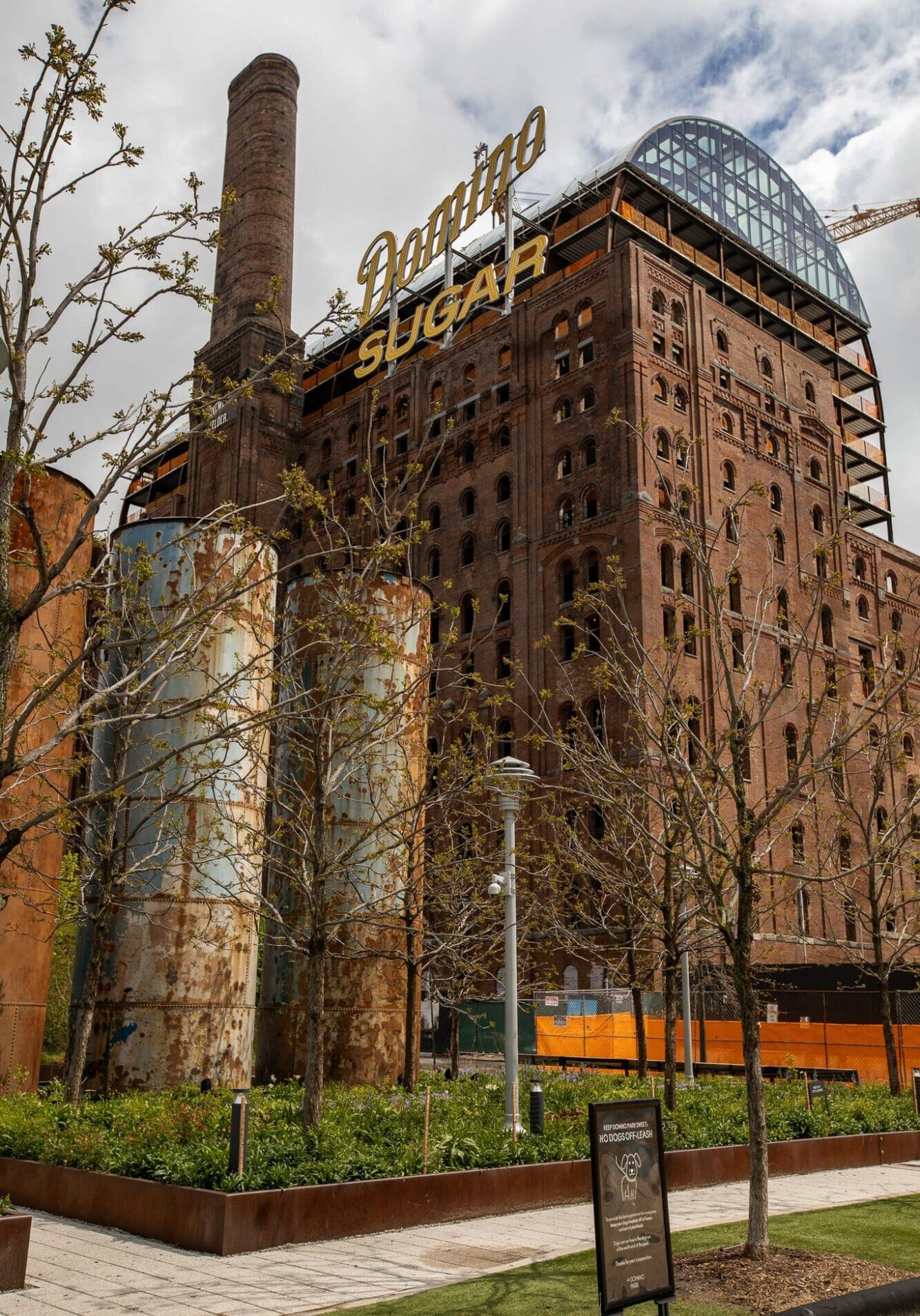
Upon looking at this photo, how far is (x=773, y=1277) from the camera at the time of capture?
9.31m

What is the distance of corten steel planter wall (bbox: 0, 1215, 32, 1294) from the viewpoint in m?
8.82

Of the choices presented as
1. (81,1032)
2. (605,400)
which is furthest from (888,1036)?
(605,400)

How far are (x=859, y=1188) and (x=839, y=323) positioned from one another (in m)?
56.4

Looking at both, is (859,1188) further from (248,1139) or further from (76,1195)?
(76,1195)

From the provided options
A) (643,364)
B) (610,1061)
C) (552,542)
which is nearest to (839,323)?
(643,364)

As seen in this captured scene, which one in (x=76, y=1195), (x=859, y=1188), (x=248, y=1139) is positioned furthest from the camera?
(x=859, y=1188)

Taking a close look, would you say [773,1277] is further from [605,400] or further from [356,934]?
[605,400]

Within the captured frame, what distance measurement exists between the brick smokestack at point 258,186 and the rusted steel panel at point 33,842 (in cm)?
4334

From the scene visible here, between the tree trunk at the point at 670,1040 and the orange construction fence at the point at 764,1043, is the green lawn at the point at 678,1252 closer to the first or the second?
the tree trunk at the point at 670,1040

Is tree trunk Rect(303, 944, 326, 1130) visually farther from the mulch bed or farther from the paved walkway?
the mulch bed

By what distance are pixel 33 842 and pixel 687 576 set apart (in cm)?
3243

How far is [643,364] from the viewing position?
47.9m

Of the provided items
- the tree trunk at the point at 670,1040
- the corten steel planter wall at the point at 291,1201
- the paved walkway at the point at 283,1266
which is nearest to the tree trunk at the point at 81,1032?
the corten steel planter wall at the point at 291,1201

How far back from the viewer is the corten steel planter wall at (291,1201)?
35.1 ft
